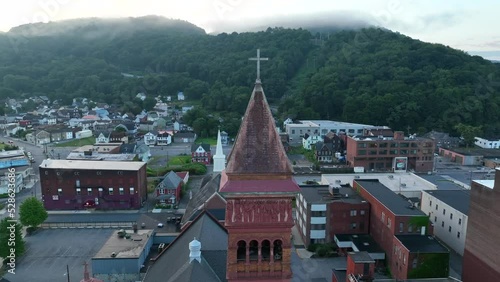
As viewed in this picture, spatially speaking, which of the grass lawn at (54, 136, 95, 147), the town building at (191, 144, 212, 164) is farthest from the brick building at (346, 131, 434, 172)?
the grass lawn at (54, 136, 95, 147)

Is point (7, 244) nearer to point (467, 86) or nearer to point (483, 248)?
point (483, 248)

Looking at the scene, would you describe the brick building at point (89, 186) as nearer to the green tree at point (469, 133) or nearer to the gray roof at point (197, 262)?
the gray roof at point (197, 262)

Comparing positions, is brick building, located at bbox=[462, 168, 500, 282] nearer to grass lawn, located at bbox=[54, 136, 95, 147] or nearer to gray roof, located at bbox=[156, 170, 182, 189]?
gray roof, located at bbox=[156, 170, 182, 189]

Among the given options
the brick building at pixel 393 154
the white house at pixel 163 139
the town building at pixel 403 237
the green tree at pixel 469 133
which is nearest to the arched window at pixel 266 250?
the town building at pixel 403 237

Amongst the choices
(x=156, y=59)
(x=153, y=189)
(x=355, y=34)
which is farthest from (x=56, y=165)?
(x=156, y=59)

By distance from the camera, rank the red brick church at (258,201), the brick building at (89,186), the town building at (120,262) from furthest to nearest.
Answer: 1. the brick building at (89,186)
2. the town building at (120,262)
3. the red brick church at (258,201)

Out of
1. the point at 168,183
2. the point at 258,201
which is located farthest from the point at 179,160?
the point at 258,201
